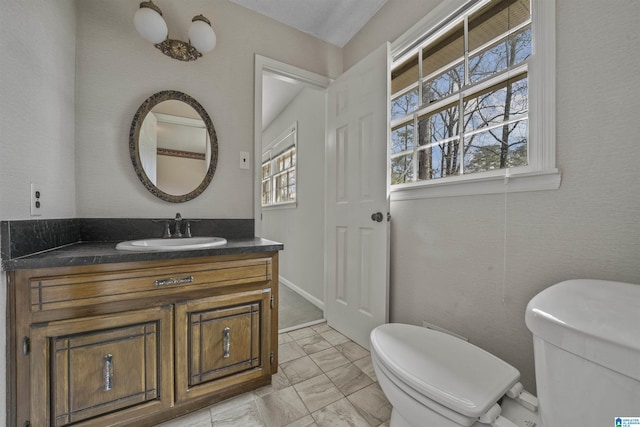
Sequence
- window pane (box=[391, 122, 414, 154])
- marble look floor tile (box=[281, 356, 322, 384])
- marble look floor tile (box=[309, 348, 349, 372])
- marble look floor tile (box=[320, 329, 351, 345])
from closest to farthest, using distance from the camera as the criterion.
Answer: marble look floor tile (box=[281, 356, 322, 384])
marble look floor tile (box=[309, 348, 349, 372])
window pane (box=[391, 122, 414, 154])
marble look floor tile (box=[320, 329, 351, 345])

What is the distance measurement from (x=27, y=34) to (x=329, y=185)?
5.96 ft

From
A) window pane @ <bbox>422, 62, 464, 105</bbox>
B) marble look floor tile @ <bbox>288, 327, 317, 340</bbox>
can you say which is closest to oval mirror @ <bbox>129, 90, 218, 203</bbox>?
marble look floor tile @ <bbox>288, 327, 317, 340</bbox>

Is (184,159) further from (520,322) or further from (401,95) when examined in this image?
(520,322)

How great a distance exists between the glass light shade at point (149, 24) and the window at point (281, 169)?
1.81m

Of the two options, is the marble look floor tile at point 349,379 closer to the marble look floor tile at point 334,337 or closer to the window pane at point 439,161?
the marble look floor tile at point 334,337

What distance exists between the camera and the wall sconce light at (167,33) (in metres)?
1.35

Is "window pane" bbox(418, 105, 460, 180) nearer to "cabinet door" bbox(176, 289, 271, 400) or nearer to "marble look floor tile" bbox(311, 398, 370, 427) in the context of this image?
"cabinet door" bbox(176, 289, 271, 400)

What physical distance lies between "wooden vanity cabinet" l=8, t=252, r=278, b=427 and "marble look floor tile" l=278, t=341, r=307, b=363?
12.7 inches

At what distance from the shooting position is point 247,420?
115 centimetres

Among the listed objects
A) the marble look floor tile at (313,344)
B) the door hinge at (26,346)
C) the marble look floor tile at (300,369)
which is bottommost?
the marble look floor tile at (313,344)

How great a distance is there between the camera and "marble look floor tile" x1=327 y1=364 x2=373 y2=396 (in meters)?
1.38

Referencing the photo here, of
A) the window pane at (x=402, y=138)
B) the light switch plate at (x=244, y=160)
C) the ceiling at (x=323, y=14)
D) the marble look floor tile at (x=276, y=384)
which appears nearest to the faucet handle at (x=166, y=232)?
the light switch plate at (x=244, y=160)

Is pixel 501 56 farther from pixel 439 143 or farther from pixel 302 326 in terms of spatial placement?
pixel 302 326

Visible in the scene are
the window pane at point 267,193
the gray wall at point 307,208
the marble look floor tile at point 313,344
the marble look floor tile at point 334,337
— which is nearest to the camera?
the marble look floor tile at point 313,344
